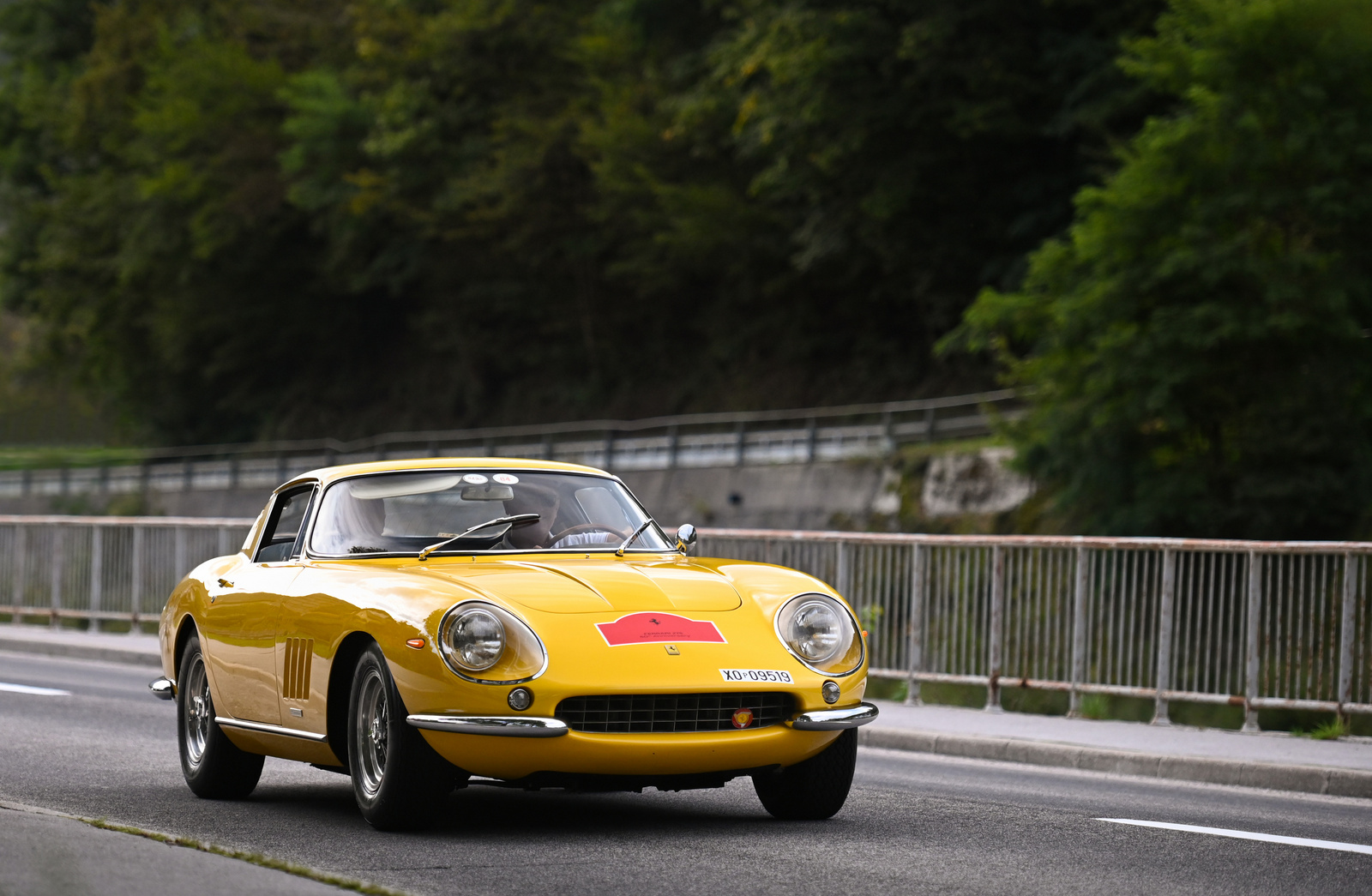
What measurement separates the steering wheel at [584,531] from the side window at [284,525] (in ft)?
4.00

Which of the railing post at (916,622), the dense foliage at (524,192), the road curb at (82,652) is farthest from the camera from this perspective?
the dense foliage at (524,192)

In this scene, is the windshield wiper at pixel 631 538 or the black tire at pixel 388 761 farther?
the windshield wiper at pixel 631 538

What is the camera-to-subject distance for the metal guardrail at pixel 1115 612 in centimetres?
1305

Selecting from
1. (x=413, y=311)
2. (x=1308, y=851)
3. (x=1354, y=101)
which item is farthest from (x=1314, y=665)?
(x=413, y=311)

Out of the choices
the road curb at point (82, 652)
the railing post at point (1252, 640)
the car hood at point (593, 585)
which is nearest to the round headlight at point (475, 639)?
the car hood at point (593, 585)

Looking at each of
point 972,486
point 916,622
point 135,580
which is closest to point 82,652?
point 135,580

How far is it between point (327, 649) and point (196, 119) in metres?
53.6

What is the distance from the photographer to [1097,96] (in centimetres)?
3556

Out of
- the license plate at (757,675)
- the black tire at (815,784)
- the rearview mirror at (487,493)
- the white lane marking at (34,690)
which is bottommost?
the white lane marking at (34,690)

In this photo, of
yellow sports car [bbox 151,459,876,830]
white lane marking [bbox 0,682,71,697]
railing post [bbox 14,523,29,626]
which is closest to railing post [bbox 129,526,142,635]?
railing post [bbox 14,523,29,626]

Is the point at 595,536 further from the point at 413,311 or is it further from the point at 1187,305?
the point at 413,311

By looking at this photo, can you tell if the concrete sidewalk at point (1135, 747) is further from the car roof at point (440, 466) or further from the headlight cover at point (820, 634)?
the car roof at point (440, 466)

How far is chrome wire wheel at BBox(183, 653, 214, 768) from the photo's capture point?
9.21 meters

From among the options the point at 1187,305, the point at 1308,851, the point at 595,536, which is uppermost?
the point at 1187,305
